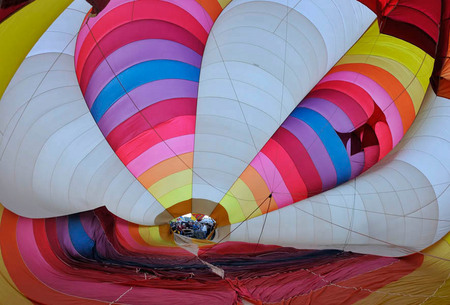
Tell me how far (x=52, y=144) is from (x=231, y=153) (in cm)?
193

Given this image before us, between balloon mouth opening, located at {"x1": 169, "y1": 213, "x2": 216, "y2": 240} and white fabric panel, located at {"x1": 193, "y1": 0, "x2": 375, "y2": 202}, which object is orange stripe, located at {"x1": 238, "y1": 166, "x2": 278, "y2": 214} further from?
balloon mouth opening, located at {"x1": 169, "y1": 213, "x2": 216, "y2": 240}

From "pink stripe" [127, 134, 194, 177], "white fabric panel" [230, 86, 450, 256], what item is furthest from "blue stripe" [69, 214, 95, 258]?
"white fabric panel" [230, 86, 450, 256]

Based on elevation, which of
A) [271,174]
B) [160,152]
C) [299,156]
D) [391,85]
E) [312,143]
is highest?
[391,85]

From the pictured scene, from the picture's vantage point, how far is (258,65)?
3621 millimetres

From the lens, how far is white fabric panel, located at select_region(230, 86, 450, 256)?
3.57 metres

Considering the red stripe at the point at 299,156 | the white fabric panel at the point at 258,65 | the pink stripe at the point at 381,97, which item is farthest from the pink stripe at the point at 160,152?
the pink stripe at the point at 381,97

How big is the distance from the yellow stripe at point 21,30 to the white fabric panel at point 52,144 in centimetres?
59

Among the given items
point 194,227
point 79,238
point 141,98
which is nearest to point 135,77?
point 141,98

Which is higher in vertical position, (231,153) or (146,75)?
(146,75)

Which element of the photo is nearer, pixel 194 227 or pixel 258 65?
pixel 258 65

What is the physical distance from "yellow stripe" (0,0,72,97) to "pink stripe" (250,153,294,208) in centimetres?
278

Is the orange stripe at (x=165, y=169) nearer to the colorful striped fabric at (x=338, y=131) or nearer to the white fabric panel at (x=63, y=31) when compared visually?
the colorful striped fabric at (x=338, y=131)

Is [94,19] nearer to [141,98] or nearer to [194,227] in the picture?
[141,98]

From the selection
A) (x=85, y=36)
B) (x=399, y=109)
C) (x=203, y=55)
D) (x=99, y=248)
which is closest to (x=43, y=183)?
(x=99, y=248)
